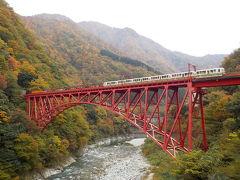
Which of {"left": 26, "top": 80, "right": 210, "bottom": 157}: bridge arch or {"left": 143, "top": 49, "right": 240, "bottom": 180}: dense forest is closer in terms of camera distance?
{"left": 143, "top": 49, "right": 240, "bottom": 180}: dense forest

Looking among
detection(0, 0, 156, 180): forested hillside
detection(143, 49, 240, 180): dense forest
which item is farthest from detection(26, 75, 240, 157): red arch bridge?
detection(0, 0, 156, 180): forested hillside

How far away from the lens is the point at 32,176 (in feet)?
67.2

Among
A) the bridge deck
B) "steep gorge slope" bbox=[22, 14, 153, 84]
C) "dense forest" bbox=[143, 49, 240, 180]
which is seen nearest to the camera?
"dense forest" bbox=[143, 49, 240, 180]

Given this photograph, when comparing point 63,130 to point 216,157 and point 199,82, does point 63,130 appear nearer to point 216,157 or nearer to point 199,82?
point 199,82

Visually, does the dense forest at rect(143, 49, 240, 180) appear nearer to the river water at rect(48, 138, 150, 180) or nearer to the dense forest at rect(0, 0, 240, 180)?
the dense forest at rect(0, 0, 240, 180)

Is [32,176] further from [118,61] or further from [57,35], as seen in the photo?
[57,35]

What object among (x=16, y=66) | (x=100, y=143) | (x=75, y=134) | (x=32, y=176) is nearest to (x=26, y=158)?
(x=32, y=176)

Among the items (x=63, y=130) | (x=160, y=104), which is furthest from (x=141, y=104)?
(x=63, y=130)

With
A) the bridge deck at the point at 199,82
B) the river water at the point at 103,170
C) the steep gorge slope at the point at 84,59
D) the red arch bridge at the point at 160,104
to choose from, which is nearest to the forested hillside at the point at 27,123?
the river water at the point at 103,170

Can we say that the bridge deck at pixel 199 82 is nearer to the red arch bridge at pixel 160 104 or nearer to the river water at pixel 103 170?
the red arch bridge at pixel 160 104

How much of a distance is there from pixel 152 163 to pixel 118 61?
10476 cm

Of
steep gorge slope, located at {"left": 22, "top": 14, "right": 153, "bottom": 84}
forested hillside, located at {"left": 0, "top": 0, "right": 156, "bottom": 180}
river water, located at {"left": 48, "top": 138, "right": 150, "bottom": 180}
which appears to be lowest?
river water, located at {"left": 48, "top": 138, "right": 150, "bottom": 180}

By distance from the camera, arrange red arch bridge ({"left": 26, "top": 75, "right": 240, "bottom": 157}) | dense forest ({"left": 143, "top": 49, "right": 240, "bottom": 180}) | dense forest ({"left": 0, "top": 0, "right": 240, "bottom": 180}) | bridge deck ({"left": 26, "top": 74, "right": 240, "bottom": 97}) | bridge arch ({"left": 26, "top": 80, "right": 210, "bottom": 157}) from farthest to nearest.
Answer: bridge arch ({"left": 26, "top": 80, "right": 210, "bottom": 157}) < red arch bridge ({"left": 26, "top": 75, "right": 240, "bottom": 157}) < bridge deck ({"left": 26, "top": 74, "right": 240, "bottom": 97}) < dense forest ({"left": 0, "top": 0, "right": 240, "bottom": 180}) < dense forest ({"left": 143, "top": 49, "right": 240, "bottom": 180})

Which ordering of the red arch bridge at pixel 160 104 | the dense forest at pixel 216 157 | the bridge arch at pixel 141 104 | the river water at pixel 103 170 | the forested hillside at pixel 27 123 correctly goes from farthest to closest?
1. the river water at pixel 103 170
2. the forested hillside at pixel 27 123
3. the bridge arch at pixel 141 104
4. the red arch bridge at pixel 160 104
5. the dense forest at pixel 216 157
